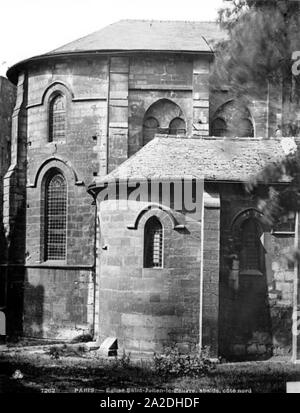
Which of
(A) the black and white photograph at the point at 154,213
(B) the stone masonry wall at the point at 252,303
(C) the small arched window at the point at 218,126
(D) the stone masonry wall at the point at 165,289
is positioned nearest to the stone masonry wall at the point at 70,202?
(A) the black and white photograph at the point at 154,213

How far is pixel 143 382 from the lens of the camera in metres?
15.4

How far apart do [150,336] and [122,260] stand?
2380 mm

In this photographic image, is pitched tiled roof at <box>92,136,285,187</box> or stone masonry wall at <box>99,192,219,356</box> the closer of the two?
stone masonry wall at <box>99,192,219,356</box>

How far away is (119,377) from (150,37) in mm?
13578

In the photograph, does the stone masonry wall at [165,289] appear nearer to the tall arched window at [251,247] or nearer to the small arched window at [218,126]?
the tall arched window at [251,247]

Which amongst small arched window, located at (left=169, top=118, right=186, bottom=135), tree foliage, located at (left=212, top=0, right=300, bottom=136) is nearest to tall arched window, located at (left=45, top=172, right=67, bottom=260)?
small arched window, located at (left=169, top=118, right=186, bottom=135)

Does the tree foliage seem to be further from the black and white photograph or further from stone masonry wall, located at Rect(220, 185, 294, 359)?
stone masonry wall, located at Rect(220, 185, 294, 359)

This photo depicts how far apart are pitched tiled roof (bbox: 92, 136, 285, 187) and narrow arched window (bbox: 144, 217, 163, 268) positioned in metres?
1.48

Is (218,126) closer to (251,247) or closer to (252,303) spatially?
(251,247)

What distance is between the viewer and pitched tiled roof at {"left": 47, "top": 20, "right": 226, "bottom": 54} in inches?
915

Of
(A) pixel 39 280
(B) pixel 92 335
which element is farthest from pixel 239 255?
(A) pixel 39 280

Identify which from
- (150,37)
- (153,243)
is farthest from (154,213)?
(150,37)

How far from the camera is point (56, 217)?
2411 centimetres

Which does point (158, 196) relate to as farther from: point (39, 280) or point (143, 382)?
point (39, 280)
